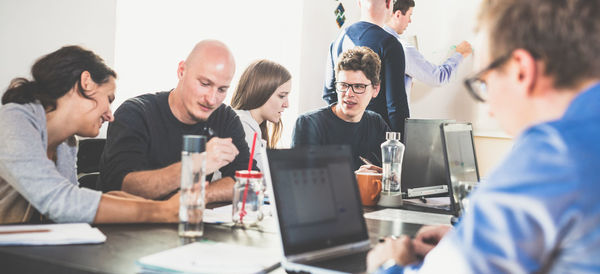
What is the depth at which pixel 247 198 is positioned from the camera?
1.44 meters

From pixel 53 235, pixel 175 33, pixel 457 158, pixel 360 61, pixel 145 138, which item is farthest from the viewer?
pixel 175 33

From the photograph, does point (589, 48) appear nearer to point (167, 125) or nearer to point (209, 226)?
point (209, 226)

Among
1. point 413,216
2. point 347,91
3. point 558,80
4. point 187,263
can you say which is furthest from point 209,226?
point 347,91

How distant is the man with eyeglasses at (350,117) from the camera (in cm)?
258

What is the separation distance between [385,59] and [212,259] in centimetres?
223

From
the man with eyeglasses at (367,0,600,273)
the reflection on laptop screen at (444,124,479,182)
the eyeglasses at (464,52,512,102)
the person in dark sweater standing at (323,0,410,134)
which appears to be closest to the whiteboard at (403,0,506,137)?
the person in dark sweater standing at (323,0,410,134)

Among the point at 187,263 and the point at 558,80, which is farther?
the point at 187,263

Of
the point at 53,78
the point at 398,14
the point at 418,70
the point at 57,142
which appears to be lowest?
the point at 57,142

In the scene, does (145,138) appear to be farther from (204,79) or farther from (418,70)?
(418,70)

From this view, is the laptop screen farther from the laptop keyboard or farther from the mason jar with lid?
the mason jar with lid

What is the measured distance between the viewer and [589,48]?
0.62 meters

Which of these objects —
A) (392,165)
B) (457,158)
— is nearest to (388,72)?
(392,165)

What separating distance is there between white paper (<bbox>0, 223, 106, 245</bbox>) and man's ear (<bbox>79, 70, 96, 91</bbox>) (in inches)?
21.4

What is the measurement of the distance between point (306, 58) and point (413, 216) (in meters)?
2.82
